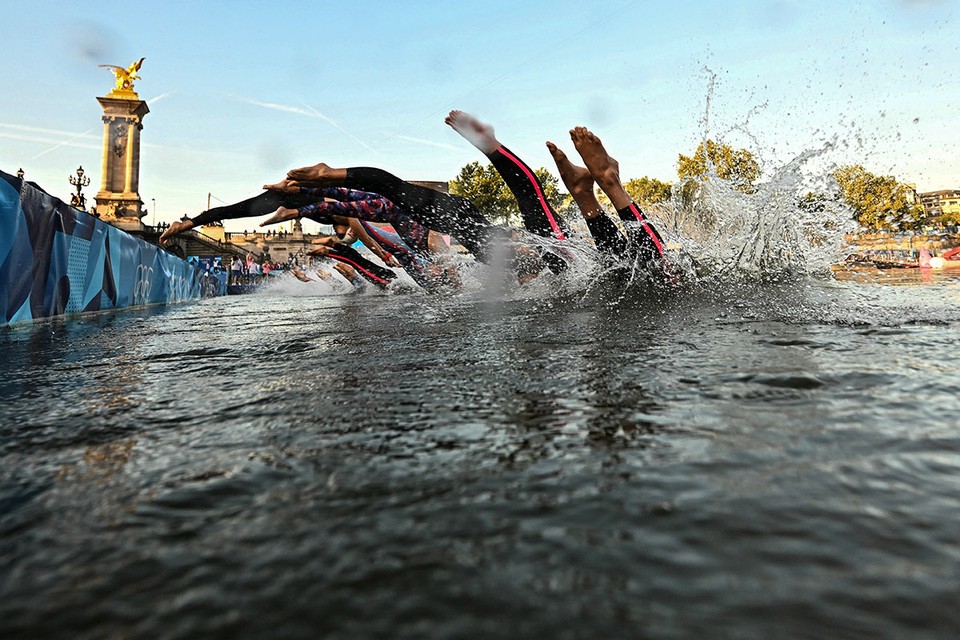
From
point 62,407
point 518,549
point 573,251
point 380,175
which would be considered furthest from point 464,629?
point 380,175

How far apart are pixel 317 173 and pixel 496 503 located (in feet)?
16.5

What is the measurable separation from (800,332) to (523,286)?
13.4 feet

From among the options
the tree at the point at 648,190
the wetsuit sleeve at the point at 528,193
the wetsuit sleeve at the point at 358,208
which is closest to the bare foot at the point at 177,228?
the wetsuit sleeve at the point at 358,208

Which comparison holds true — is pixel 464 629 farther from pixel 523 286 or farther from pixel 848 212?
pixel 848 212

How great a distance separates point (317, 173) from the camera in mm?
5234

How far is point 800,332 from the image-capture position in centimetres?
233

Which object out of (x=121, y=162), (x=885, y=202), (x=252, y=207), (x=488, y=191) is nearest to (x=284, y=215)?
(x=252, y=207)

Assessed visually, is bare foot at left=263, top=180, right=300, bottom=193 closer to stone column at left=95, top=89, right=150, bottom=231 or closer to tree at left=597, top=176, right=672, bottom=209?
tree at left=597, top=176, right=672, bottom=209

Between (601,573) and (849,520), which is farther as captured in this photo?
(849,520)

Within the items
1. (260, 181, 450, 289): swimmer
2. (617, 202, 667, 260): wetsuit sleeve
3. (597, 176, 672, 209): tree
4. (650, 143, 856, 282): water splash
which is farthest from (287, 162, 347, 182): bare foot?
(597, 176, 672, 209): tree

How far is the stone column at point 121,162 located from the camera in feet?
141

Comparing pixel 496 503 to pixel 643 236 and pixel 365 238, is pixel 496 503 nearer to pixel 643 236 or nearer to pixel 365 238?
pixel 643 236

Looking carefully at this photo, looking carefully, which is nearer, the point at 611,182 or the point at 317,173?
the point at 611,182

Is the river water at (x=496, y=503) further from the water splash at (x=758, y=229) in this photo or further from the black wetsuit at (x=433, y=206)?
the black wetsuit at (x=433, y=206)
